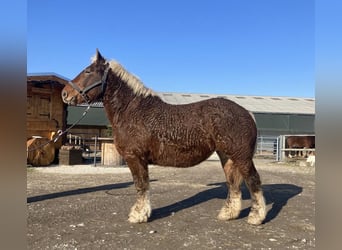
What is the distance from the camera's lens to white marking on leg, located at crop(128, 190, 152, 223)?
15.3 feet

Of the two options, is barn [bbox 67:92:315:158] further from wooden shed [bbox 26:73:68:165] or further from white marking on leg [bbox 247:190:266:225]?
white marking on leg [bbox 247:190:266:225]

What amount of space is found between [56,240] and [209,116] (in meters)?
2.68

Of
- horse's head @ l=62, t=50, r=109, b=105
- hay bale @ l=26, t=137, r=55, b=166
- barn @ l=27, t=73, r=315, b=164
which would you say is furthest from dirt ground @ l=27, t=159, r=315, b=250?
hay bale @ l=26, t=137, r=55, b=166

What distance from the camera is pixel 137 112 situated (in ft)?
15.7

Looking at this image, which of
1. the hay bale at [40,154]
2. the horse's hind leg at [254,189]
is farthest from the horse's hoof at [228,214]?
the hay bale at [40,154]

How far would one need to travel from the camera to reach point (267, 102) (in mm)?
33844

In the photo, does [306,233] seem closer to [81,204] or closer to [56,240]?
[56,240]

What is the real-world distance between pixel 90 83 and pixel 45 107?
33.4 ft

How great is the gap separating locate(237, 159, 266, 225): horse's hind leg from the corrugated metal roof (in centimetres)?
2244

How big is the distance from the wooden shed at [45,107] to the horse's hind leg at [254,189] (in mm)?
10715

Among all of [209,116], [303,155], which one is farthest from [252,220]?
[303,155]

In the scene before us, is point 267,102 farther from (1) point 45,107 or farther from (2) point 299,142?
(1) point 45,107

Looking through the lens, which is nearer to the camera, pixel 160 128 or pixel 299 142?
pixel 160 128

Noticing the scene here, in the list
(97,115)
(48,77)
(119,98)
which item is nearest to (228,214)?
(119,98)
